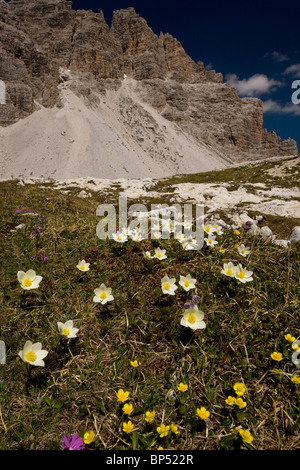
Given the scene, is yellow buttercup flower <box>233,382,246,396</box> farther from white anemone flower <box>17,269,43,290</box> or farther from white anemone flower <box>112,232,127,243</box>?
white anemone flower <box>112,232,127,243</box>

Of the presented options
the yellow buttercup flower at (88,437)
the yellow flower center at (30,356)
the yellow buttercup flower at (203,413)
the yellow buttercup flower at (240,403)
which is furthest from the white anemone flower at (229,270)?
the yellow flower center at (30,356)

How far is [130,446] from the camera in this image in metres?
1.70

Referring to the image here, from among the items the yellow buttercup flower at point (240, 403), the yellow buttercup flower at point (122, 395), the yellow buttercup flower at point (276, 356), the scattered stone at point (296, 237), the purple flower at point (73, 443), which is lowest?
the purple flower at point (73, 443)

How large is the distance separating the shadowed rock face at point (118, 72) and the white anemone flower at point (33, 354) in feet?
253

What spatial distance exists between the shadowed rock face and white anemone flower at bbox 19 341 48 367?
3031 inches

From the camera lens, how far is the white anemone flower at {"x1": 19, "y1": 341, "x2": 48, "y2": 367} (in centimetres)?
199

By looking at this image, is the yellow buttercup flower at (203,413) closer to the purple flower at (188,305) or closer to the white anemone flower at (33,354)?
the purple flower at (188,305)

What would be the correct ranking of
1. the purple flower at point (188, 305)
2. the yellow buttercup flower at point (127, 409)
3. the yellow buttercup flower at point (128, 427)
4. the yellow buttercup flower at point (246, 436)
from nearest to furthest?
the yellow buttercup flower at point (246, 436), the yellow buttercup flower at point (128, 427), the yellow buttercup flower at point (127, 409), the purple flower at point (188, 305)

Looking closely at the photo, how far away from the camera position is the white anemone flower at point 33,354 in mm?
1991

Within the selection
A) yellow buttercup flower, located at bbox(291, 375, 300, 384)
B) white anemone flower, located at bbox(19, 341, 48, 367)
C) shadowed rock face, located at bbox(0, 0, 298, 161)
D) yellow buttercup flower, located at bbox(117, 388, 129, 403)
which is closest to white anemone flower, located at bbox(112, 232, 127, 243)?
white anemone flower, located at bbox(19, 341, 48, 367)

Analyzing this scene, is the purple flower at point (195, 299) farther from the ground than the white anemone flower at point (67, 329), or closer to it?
farther from the ground

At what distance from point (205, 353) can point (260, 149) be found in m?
123

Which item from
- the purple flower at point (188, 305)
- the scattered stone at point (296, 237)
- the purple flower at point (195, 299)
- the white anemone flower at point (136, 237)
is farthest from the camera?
the scattered stone at point (296, 237)

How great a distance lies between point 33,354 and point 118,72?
Answer: 10608 centimetres
